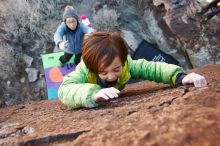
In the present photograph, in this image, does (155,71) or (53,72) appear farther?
(53,72)

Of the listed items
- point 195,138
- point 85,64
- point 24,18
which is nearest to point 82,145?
point 195,138

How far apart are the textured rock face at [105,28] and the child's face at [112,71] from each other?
389 centimetres

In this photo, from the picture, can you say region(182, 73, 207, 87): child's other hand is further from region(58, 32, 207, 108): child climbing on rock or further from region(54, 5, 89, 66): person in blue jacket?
region(54, 5, 89, 66): person in blue jacket

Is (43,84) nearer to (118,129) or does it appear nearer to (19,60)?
(19,60)

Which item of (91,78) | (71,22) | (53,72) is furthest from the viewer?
(53,72)

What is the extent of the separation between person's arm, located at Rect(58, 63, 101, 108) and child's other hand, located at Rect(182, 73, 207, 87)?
1.32ft

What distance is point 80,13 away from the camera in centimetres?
660

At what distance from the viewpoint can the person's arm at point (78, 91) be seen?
5.93ft

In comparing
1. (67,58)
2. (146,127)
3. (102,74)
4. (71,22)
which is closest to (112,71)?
(102,74)

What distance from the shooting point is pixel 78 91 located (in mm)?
1890

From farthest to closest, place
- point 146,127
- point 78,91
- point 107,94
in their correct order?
point 78,91 < point 107,94 < point 146,127

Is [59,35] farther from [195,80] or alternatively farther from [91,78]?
[195,80]

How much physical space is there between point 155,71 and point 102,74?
34cm

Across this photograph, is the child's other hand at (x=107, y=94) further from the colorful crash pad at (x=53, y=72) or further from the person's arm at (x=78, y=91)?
the colorful crash pad at (x=53, y=72)
